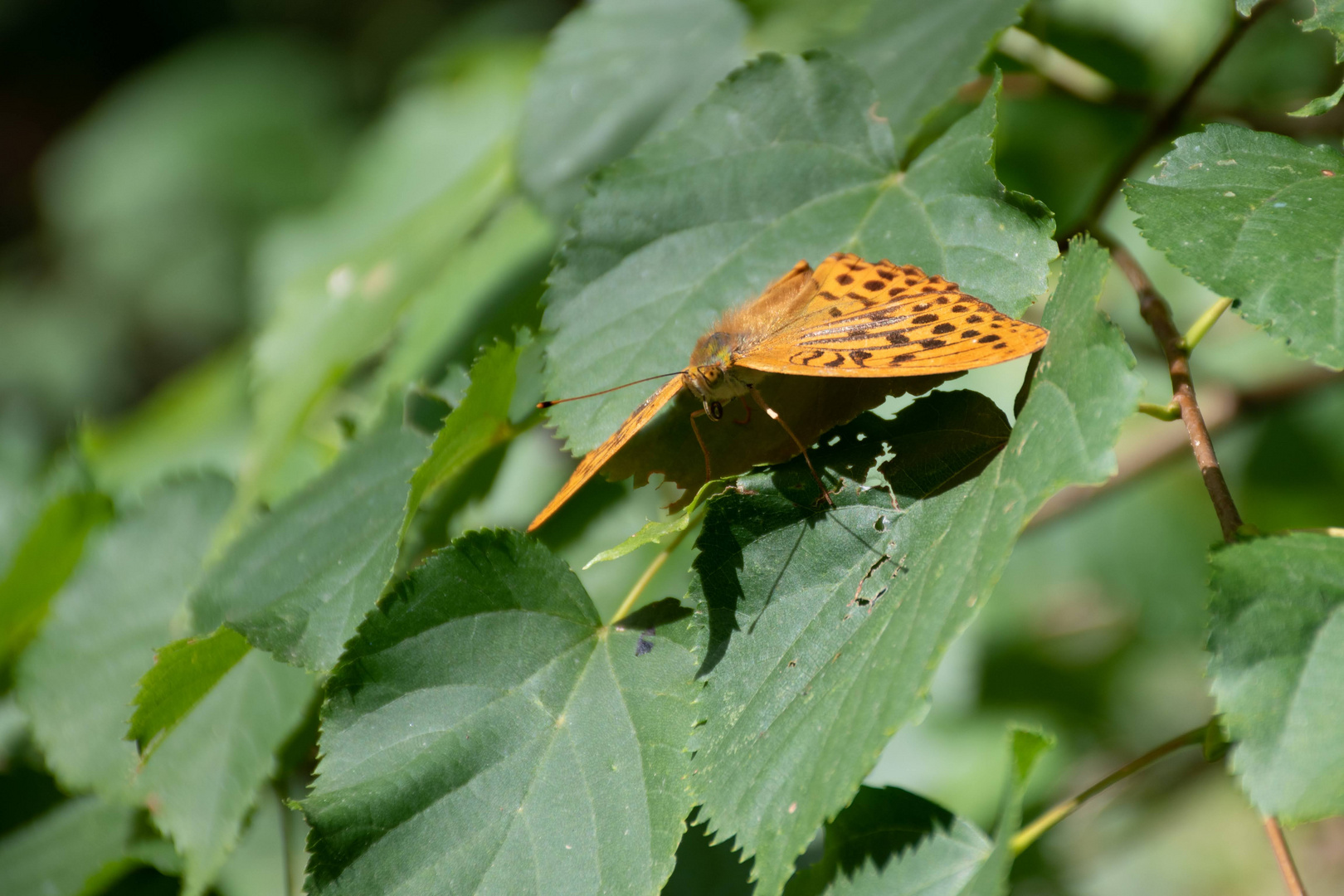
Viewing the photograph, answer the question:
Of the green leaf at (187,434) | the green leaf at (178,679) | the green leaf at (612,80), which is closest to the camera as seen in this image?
the green leaf at (178,679)

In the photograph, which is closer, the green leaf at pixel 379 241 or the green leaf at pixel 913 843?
the green leaf at pixel 913 843

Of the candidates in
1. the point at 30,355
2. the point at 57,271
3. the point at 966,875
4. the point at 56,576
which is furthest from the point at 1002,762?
the point at 57,271

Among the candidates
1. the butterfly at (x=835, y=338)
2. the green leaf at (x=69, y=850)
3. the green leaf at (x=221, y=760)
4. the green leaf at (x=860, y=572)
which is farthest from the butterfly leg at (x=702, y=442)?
the green leaf at (x=69, y=850)

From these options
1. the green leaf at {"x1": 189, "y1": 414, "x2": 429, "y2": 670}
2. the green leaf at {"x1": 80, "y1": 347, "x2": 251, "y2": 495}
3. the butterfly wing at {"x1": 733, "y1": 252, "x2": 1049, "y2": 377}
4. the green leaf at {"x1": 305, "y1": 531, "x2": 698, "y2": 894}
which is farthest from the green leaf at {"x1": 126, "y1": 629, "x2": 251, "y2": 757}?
the green leaf at {"x1": 80, "y1": 347, "x2": 251, "y2": 495}

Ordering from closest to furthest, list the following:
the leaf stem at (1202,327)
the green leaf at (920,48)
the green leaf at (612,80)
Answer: the leaf stem at (1202,327) < the green leaf at (920,48) < the green leaf at (612,80)

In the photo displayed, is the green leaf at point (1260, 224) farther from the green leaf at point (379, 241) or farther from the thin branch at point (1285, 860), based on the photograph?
the green leaf at point (379, 241)

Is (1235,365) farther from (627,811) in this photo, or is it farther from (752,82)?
(627,811)

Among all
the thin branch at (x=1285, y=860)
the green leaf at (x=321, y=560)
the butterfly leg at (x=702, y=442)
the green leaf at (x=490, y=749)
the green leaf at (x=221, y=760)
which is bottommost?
the green leaf at (x=221, y=760)
